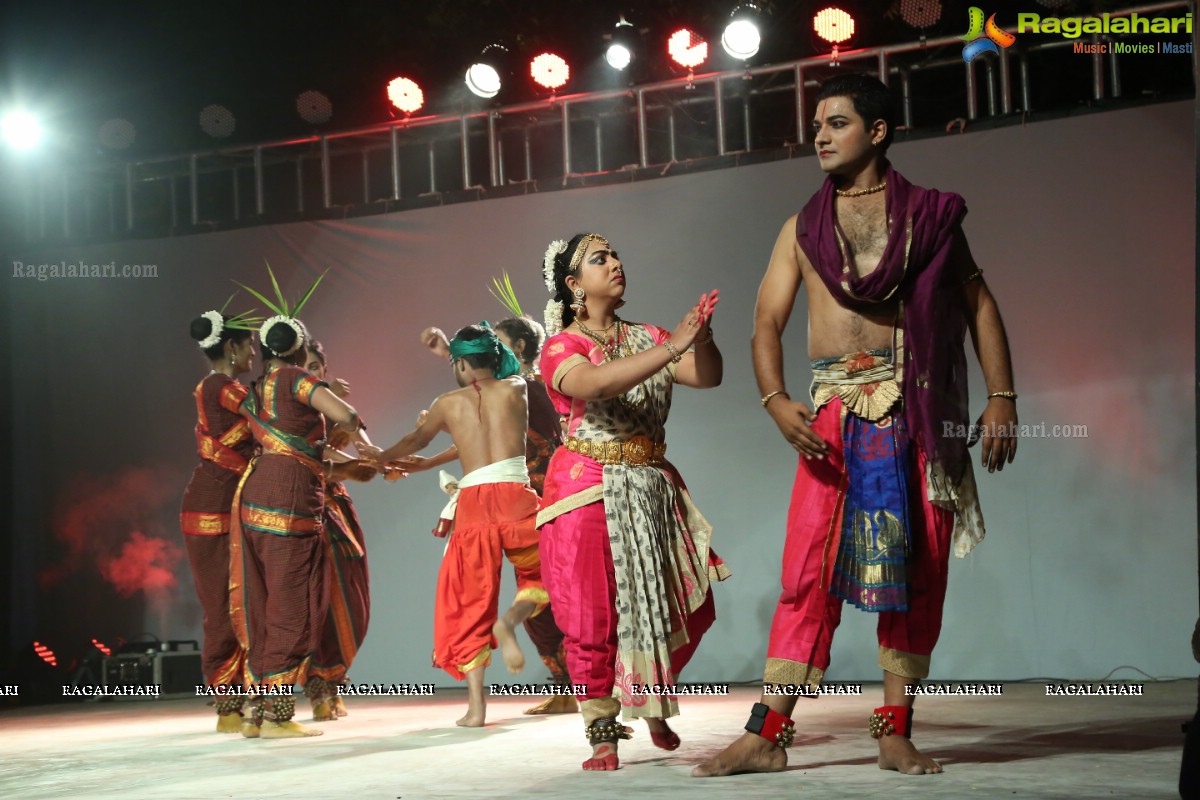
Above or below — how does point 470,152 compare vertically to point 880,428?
above

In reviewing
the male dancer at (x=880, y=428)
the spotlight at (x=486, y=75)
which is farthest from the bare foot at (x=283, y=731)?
the spotlight at (x=486, y=75)

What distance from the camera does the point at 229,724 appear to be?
5.20 m

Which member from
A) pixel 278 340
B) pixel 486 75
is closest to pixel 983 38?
pixel 486 75

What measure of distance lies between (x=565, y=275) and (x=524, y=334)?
1929 mm

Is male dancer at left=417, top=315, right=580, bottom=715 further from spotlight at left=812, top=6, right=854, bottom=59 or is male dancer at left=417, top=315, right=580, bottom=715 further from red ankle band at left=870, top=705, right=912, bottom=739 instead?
red ankle band at left=870, top=705, right=912, bottom=739

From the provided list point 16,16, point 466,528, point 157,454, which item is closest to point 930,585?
point 466,528

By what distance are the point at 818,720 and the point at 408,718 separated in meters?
1.79

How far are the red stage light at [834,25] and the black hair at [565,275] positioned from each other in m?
3.08

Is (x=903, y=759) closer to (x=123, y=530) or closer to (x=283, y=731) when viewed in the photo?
(x=283, y=731)

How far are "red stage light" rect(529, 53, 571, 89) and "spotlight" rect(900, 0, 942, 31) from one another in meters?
1.76

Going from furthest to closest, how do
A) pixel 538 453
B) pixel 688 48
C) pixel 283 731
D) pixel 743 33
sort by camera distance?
pixel 688 48
pixel 743 33
pixel 538 453
pixel 283 731

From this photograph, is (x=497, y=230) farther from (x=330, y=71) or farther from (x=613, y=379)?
(x=613, y=379)

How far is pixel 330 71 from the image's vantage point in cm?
850

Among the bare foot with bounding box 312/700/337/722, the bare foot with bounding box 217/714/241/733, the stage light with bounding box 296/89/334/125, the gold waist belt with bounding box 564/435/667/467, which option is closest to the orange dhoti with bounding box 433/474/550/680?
the bare foot with bounding box 312/700/337/722
